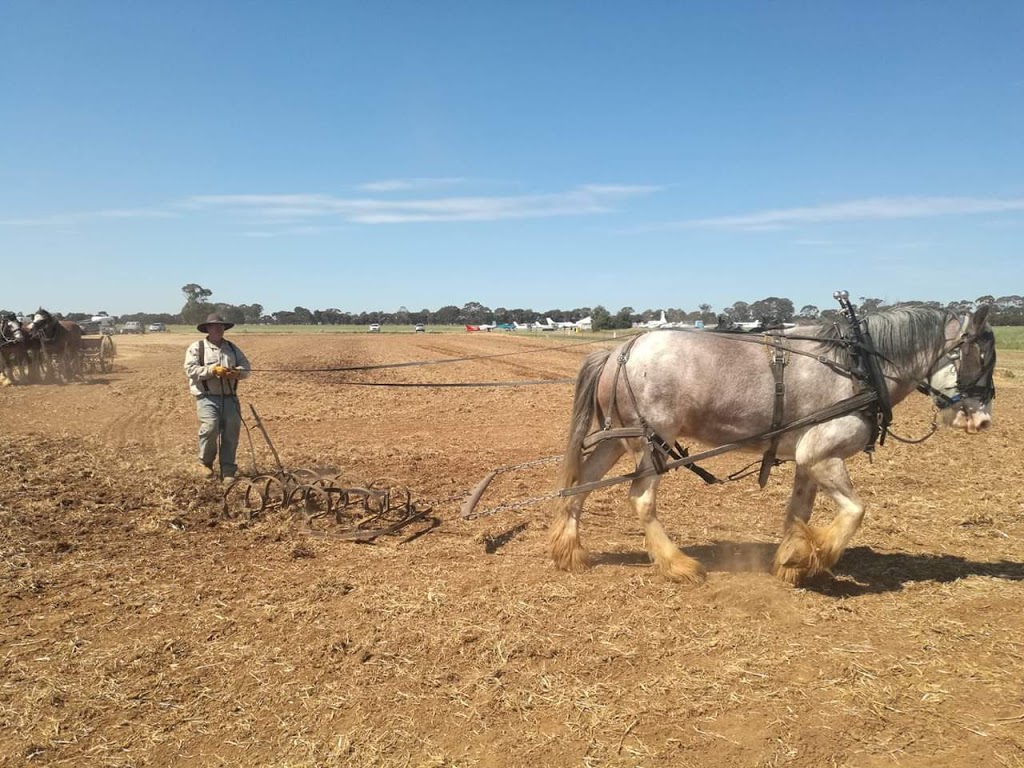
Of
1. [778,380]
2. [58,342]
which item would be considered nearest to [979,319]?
[778,380]

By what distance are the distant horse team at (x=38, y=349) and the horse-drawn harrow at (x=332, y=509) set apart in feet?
58.7

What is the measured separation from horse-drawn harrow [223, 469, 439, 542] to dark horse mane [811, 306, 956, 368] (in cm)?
427

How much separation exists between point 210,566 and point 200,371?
9.71 feet

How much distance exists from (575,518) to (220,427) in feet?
15.9

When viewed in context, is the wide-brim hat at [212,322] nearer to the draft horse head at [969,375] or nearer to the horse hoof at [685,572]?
the horse hoof at [685,572]

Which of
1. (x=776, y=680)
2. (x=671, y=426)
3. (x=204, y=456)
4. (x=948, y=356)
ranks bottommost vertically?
(x=776, y=680)

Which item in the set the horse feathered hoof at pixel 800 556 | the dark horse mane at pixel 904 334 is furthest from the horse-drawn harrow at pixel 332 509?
the dark horse mane at pixel 904 334

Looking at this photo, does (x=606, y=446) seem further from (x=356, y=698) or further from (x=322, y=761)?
(x=322, y=761)

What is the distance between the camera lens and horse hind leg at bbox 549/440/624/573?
5562 millimetres

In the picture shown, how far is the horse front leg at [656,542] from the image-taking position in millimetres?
5223

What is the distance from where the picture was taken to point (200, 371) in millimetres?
7621

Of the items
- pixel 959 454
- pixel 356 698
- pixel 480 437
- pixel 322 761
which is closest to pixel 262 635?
pixel 356 698

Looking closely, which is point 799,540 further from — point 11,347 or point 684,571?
point 11,347

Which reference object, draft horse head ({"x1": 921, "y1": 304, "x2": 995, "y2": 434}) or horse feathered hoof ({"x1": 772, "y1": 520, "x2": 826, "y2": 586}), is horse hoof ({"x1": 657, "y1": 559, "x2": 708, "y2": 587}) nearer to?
horse feathered hoof ({"x1": 772, "y1": 520, "x2": 826, "y2": 586})
